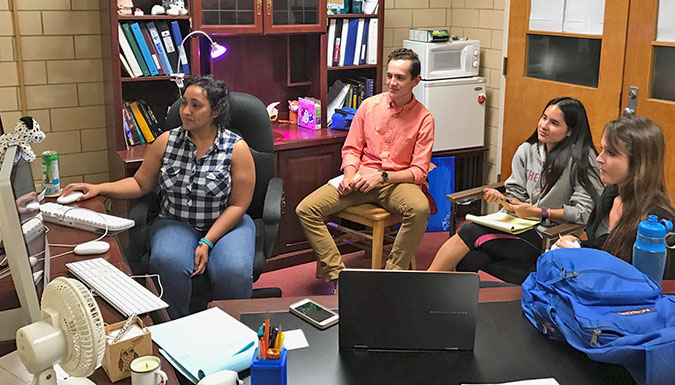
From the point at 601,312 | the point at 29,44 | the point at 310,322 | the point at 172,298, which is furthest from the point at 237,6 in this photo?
the point at 601,312

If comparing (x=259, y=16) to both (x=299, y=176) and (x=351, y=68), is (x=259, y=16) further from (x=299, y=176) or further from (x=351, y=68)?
(x=299, y=176)

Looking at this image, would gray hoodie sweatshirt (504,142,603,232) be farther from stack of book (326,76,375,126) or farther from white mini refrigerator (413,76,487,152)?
stack of book (326,76,375,126)

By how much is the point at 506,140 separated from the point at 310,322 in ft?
9.96

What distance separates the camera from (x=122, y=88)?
3762mm

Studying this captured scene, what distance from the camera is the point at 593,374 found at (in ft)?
5.26

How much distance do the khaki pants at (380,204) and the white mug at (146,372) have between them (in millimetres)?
2064

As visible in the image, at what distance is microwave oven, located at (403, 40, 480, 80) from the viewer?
4.33 m

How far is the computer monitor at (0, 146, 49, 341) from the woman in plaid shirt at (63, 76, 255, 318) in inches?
48.8

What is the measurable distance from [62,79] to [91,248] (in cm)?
181

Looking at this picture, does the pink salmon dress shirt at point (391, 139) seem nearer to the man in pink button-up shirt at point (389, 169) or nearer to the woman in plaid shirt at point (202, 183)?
the man in pink button-up shirt at point (389, 169)

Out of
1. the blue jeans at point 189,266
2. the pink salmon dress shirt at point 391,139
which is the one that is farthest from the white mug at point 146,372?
the pink salmon dress shirt at point 391,139

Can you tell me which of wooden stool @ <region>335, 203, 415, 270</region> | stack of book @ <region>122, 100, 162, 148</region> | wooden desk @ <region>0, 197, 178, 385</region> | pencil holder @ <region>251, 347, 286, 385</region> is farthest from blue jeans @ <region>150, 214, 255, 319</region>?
pencil holder @ <region>251, 347, 286, 385</region>

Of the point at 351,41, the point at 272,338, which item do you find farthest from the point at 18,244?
the point at 351,41

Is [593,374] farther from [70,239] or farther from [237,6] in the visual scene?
[237,6]
